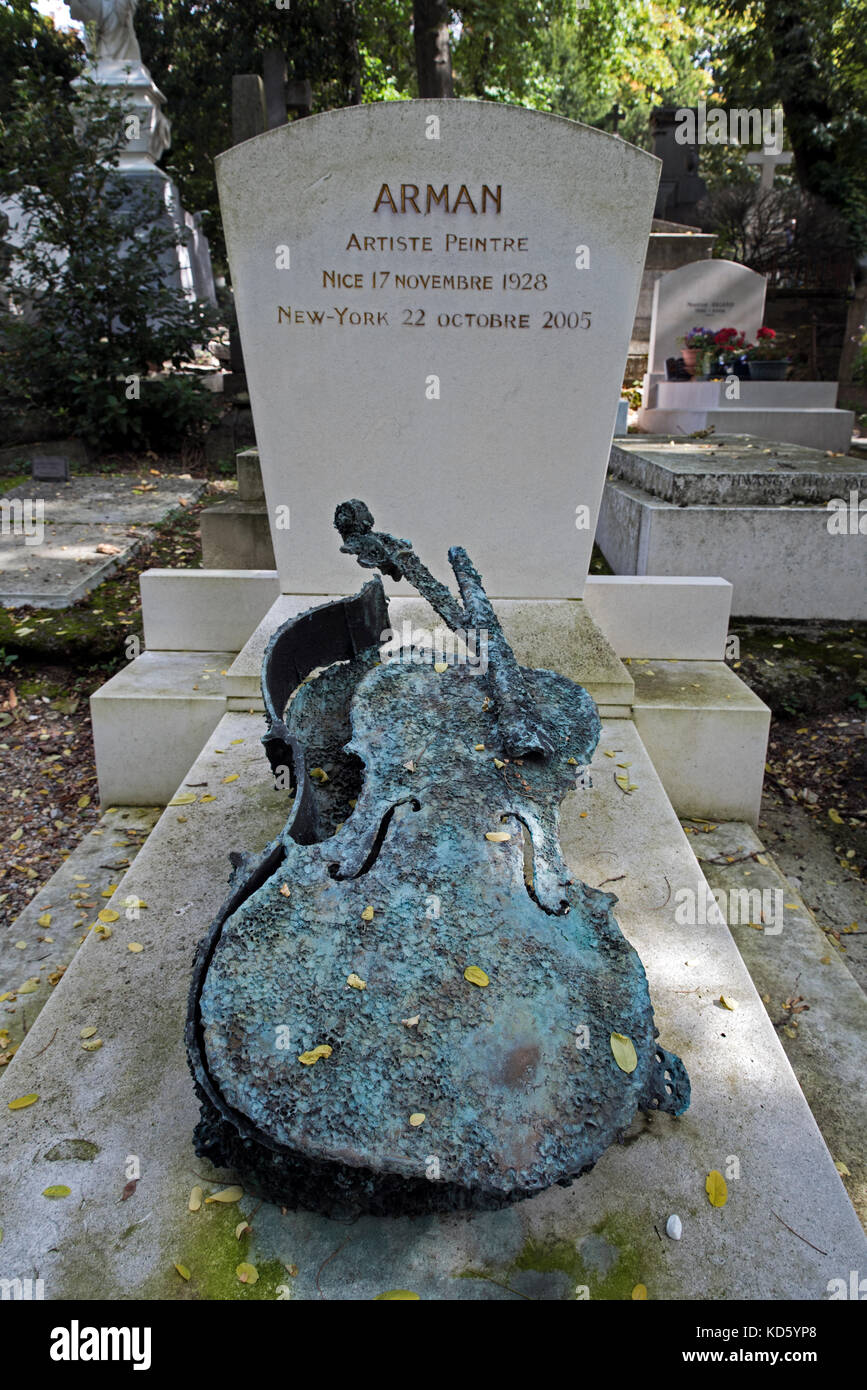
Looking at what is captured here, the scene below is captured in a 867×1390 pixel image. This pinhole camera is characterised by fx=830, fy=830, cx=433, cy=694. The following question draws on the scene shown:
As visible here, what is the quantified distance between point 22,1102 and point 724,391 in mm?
9660

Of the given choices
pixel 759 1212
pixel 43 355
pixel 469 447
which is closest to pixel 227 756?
pixel 469 447

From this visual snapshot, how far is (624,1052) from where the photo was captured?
143 cm

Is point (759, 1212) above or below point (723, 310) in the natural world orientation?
below

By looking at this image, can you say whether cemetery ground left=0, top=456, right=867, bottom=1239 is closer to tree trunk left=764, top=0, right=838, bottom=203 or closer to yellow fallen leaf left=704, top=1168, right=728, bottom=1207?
yellow fallen leaf left=704, top=1168, right=728, bottom=1207

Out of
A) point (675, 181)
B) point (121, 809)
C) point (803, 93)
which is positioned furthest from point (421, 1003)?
point (675, 181)

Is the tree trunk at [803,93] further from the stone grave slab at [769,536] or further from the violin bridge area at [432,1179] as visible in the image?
the violin bridge area at [432,1179]

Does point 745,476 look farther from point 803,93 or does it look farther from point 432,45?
point 803,93

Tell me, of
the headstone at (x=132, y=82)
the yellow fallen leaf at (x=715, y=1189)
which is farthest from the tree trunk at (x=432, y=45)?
the yellow fallen leaf at (x=715, y=1189)

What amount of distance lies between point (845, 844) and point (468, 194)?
126 inches

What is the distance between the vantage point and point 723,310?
10.8 m

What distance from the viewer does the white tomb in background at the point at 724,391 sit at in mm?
8641

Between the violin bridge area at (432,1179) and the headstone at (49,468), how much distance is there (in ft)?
20.4

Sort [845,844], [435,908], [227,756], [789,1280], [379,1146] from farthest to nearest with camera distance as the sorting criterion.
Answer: [845,844] → [227,756] → [435,908] → [789,1280] → [379,1146]

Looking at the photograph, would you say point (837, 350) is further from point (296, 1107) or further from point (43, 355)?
point (296, 1107)
